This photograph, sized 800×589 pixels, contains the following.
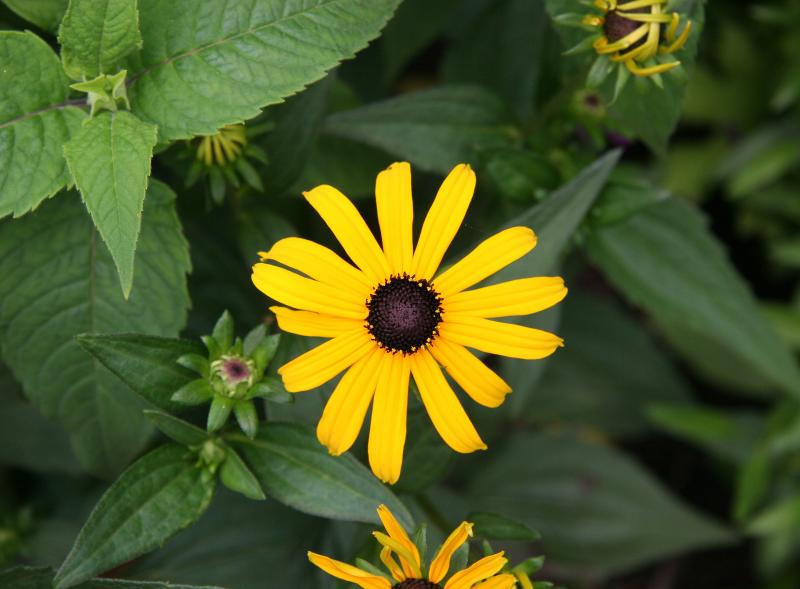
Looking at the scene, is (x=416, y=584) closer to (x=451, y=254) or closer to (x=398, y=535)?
(x=398, y=535)

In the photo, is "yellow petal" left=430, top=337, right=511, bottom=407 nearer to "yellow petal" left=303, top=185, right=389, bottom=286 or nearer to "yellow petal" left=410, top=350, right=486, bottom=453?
"yellow petal" left=410, top=350, right=486, bottom=453

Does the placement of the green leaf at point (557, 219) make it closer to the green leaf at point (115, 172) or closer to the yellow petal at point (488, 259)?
the yellow petal at point (488, 259)

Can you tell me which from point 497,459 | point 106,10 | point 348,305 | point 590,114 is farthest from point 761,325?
point 106,10

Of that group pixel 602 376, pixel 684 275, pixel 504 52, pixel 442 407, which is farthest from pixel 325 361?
pixel 602 376

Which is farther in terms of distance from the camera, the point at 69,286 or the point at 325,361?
the point at 69,286

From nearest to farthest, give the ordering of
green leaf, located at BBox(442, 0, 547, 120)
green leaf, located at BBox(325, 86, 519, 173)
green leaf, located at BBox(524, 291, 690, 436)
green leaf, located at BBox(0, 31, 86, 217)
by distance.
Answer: green leaf, located at BBox(0, 31, 86, 217)
green leaf, located at BBox(325, 86, 519, 173)
green leaf, located at BBox(442, 0, 547, 120)
green leaf, located at BBox(524, 291, 690, 436)

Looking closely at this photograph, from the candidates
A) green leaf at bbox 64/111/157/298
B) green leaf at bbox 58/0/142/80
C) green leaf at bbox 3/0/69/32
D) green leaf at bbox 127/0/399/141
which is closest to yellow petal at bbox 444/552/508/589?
green leaf at bbox 64/111/157/298

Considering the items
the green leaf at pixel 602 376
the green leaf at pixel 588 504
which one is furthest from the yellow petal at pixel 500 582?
the green leaf at pixel 602 376
